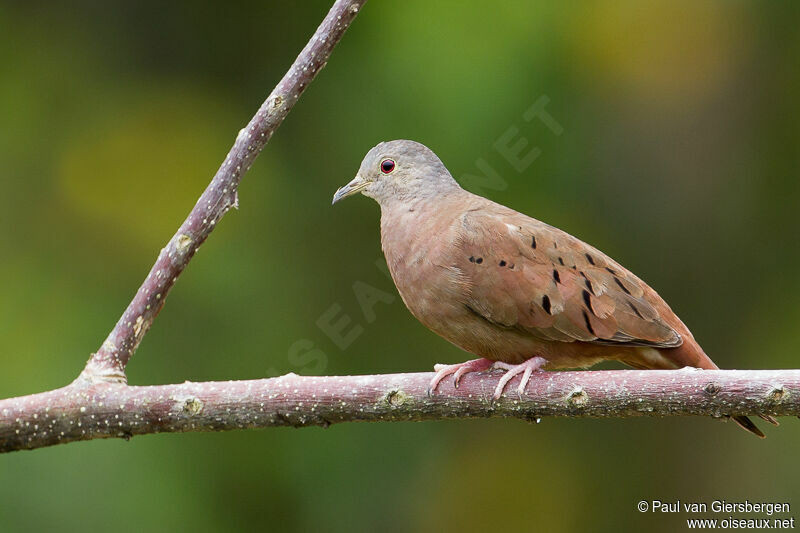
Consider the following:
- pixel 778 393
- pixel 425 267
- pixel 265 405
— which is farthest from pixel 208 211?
pixel 778 393

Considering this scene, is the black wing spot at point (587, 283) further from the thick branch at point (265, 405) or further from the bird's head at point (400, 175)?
the bird's head at point (400, 175)

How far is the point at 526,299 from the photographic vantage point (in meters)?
2.93

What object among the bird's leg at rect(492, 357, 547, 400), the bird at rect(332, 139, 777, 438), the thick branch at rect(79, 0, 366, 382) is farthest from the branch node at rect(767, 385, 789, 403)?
the thick branch at rect(79, 0, 366, 382)

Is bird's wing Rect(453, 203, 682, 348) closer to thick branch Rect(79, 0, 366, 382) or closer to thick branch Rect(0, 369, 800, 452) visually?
thick branch Rect(0, 369, 800, 452)

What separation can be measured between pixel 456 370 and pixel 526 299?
1.18 feet

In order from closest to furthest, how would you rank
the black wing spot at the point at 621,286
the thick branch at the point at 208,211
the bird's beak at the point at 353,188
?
the thick branch at the point at 208,211
the black wing spot at the point at 621,286
the bird's beak at the point at 353,188

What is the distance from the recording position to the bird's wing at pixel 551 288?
291 centimetres

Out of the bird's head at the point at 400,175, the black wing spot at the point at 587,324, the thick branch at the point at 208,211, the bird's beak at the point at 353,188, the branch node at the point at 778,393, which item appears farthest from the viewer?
the bird's beak at the point at 353,188


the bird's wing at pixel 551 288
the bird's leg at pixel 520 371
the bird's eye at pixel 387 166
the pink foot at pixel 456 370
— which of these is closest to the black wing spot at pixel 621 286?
the bird's wing at pixel 551 288

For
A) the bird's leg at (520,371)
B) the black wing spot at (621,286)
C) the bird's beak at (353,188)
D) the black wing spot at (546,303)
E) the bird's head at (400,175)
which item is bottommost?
the bird's leg at (520,371)

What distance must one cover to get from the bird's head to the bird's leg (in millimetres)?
771

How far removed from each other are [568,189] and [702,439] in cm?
147

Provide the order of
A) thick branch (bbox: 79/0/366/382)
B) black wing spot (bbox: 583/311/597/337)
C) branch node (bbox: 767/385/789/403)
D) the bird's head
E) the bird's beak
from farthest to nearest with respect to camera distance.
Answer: the bird's beak
the bird's head
black wing spot (bbox: 583/311/597/337)
thick branch (bbox: 79/0/366/382)
branch node (bbox: 767/385/789/403)

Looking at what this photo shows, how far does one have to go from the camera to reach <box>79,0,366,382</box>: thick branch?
2.67 m
